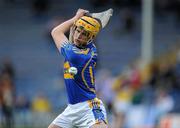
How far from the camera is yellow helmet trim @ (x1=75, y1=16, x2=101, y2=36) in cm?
1043

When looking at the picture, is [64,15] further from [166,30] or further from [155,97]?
[155,97]

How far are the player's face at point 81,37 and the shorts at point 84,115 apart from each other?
74 cm

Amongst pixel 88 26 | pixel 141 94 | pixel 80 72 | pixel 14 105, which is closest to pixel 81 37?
pixel 88 26

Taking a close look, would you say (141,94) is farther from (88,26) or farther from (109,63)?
(88,26)

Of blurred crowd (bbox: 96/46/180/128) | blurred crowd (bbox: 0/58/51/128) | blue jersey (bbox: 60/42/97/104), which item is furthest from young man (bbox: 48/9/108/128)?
blurred crowd (bbox: 0/58/51/128)

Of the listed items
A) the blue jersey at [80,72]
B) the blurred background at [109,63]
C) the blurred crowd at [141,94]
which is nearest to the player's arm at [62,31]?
the blue jersey at [80,72]

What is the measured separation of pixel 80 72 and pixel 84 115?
545 millimetres

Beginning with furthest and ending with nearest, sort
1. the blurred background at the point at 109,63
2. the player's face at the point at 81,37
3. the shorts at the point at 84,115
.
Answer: the blurred background at the point at 109,63
the shorts at the point at 84,115
the player's face at the point at 81,37

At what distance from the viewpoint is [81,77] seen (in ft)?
34.3

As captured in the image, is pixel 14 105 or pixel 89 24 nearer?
pixel 89 24

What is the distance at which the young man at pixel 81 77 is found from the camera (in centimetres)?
1041

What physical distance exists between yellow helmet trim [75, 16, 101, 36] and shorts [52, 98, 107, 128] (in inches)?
34.7

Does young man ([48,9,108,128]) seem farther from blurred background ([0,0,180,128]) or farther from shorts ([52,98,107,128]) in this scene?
blurred background ([0,0,180,128])

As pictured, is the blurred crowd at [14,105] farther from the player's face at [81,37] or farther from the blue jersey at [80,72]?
A: the player's face at [81,37]
